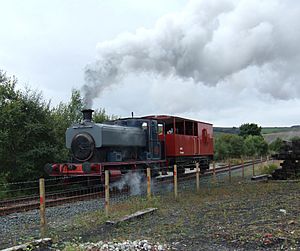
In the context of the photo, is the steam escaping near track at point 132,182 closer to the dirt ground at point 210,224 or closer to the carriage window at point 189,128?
the dirt ground at point 210,224

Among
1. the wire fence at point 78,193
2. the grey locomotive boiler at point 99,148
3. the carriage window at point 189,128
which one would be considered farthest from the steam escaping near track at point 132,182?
the carriage window at point 189,128

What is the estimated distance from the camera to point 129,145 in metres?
16.8

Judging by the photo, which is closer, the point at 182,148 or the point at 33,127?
the point at 33,127

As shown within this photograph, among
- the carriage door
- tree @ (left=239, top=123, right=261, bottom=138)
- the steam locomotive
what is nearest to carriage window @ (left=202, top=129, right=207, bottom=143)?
the steam locomotive

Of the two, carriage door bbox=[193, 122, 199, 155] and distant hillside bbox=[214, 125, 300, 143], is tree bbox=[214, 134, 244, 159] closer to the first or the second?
carriage door bbox=[193, 122, 199, 155]

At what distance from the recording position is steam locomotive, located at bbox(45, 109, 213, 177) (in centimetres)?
1469

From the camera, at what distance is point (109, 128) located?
15562mm

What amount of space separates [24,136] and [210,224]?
983 centimetres

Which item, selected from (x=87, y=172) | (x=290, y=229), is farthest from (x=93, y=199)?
(x=290, y=229)

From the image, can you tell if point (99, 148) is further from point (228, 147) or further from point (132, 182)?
point (228, 147)

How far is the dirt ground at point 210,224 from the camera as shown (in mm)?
6492

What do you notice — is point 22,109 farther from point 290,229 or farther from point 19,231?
point 290,229

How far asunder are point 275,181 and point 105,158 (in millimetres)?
7476

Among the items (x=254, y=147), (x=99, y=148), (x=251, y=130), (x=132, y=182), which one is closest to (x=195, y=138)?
(x=132, y=182)
